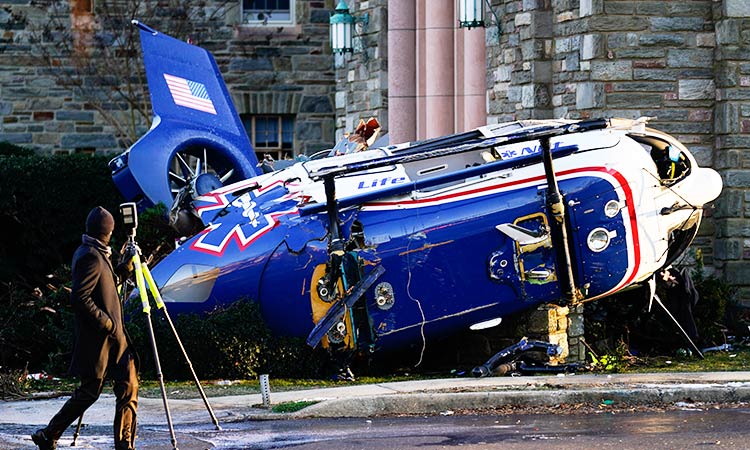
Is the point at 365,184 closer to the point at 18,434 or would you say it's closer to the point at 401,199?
the point at 401,199

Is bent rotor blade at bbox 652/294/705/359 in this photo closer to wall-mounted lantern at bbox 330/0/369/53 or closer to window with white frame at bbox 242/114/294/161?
wall-mounted lantern at bbox 330/0/369/53

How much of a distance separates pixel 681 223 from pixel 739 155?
321 centimetres

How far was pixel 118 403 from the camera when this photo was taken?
9.84 metres

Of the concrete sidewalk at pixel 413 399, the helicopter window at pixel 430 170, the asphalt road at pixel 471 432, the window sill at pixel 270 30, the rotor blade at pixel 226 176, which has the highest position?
the window sill at pixel 270 30

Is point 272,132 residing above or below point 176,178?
below

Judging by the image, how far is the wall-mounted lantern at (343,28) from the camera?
23.2m

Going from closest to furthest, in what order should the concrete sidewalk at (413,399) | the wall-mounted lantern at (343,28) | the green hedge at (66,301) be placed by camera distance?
the concrete sidewalk at (413,399), the green hedge at (66,301), the wall-mounted lantern at (343,28)

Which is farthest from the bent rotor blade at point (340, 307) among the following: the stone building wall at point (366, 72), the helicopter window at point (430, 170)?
the stone building wall at point (366, 72)

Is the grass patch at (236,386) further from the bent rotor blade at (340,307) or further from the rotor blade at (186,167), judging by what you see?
the rotor blade at (186,167)

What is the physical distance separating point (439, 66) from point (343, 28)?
99.6 inches

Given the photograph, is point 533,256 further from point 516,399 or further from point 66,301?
point 66,301

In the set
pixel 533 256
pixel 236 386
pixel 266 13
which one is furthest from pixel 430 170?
pixel 266 13

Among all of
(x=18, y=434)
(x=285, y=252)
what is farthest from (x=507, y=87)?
(x=18, y=434)

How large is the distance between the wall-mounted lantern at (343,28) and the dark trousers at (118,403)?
13.8 m
